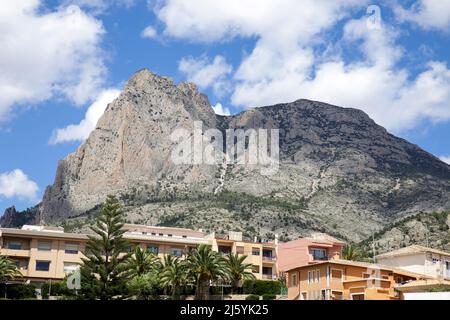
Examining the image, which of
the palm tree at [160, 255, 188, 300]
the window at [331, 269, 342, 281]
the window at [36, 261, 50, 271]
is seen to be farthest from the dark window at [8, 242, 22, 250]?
the window at [331, 269, 342, 281]

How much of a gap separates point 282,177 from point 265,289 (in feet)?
369

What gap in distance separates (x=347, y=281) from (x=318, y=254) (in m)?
29.8

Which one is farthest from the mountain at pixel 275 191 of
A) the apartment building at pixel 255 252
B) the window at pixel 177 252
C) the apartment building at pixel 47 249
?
the apartment building at pixel 47 249

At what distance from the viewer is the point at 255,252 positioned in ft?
262

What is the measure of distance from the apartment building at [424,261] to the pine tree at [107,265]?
2959cm

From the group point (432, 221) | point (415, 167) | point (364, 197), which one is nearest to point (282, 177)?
point (364, 197)

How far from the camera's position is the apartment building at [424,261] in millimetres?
60562

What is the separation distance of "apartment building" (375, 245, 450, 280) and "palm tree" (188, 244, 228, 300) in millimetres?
19389

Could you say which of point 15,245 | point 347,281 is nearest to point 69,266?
point 15,245

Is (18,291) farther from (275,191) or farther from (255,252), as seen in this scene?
(275,191)

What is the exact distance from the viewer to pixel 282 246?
8456cm

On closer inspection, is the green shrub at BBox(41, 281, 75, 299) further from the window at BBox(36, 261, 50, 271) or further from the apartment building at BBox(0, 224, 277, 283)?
the window at BBox(36, 261, 50, 271)
